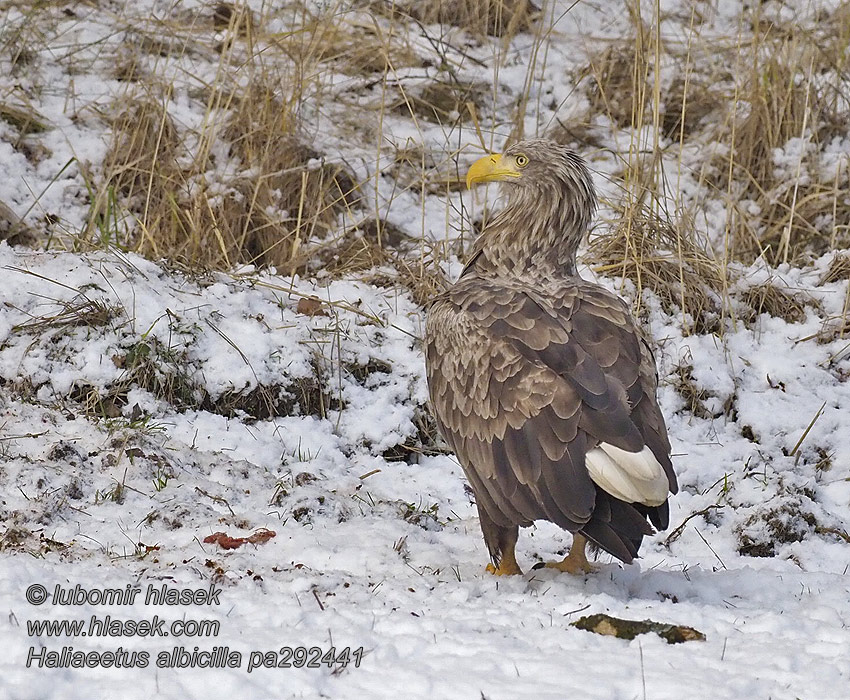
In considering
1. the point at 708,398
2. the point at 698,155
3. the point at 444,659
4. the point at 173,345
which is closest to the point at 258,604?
the point at 444,659

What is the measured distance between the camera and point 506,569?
12.5ft

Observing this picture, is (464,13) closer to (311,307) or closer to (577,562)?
(311,307)

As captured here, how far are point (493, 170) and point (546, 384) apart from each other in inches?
47.6

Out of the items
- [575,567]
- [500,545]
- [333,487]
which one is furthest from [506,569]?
[333,487]

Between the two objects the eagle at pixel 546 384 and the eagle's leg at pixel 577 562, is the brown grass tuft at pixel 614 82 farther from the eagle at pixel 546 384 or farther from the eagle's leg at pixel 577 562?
the eagle's leg at pixel 577 562

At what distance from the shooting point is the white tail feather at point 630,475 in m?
3.23

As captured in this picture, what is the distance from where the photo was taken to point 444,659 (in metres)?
2.75

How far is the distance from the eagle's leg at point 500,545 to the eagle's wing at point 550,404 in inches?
4.2

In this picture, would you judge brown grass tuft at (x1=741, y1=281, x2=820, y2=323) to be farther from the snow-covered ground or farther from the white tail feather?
the white tail feather

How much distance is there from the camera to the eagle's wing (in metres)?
3.32

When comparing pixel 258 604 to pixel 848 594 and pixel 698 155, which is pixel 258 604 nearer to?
pixel 848 594

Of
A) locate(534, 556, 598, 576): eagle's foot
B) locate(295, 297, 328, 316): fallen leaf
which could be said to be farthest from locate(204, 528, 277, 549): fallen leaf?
locate(295, 297, 328, 316): fallen leaf

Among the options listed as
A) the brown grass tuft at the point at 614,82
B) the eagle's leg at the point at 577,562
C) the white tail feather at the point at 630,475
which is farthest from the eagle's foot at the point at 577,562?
the brown grass tuft at the point at 614,82

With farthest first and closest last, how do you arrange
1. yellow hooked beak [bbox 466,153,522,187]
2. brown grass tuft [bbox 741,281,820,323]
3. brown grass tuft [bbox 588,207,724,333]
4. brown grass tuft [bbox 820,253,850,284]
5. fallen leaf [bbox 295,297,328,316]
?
brown grass tuft [bbox 820,253,850,284]
brown grass tuft [bbox 741,281,820,323]
brown grass tuft [bbox 588,207,724,333]
fallen leaf [bbox 295,297,328,316]
yellow hooked beak [bbox 466,153,522,187]
